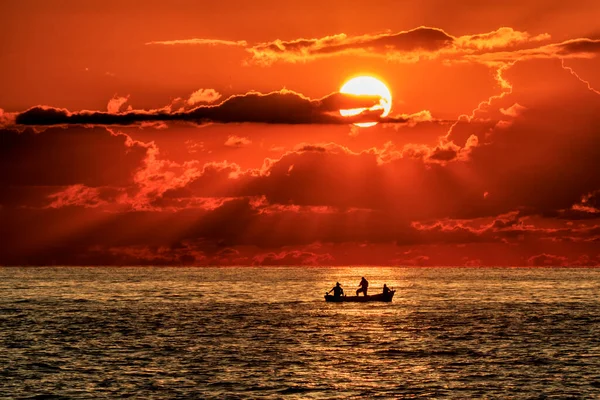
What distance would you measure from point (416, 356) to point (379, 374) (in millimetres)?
11689

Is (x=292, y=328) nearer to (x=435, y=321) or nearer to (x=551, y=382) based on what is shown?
(x=435, y=321)

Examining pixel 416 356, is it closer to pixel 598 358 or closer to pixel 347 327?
pixel 598 358

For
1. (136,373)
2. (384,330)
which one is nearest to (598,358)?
(384,330)

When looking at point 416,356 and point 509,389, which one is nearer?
point 509,389

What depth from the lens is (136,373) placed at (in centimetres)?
7081

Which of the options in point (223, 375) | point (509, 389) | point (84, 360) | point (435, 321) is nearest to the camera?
point (509, 389)

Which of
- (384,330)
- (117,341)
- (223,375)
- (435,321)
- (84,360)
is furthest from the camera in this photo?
(435,321)

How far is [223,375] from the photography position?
69.6m

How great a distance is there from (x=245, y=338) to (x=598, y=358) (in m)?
33.8

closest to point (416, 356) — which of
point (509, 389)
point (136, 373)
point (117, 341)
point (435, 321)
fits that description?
point (509, 389)

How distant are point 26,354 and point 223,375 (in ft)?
72.1

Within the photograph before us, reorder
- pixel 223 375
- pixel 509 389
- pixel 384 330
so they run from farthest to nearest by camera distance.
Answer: pixel 384 330 < pixel 223 375 < pixel 509 389

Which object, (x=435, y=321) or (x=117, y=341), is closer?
(x=117, y=341)

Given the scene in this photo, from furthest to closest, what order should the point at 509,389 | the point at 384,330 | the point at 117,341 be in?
the point at 384,330
the point at 117,341
the point at 509,389
